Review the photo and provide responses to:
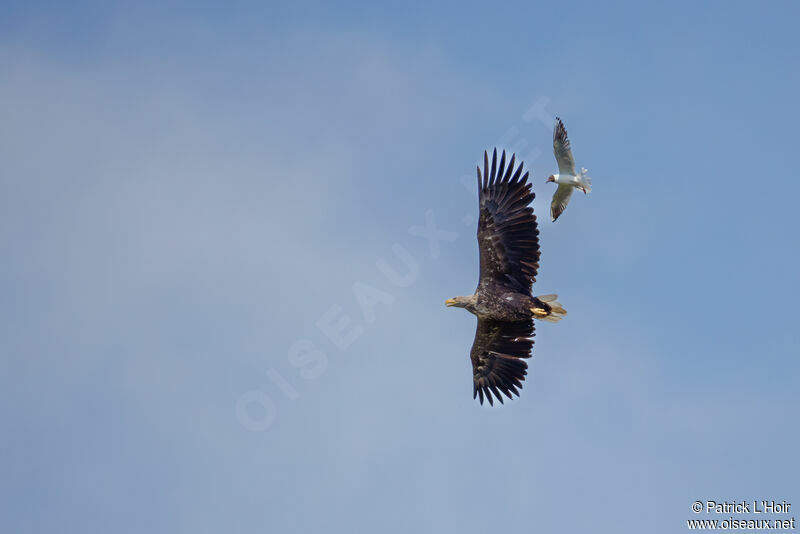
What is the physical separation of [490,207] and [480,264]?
1.40m

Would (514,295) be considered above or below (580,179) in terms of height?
below

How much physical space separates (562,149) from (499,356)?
674 centimetres

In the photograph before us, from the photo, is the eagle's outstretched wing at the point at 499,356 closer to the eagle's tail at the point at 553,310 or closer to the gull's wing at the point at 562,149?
the eagle's tail at the point at 553,310

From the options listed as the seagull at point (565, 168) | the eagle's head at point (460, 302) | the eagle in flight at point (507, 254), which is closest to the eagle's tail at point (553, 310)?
the eagle in flight at point (507, 254)

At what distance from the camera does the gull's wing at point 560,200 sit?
88.4 feet

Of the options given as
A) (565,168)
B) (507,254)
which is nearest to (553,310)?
(507,254)

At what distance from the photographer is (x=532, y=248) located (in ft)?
70.1

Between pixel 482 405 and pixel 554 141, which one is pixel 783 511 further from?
pixel 554 141

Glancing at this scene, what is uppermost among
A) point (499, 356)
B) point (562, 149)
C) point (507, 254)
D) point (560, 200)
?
point (562, 149)

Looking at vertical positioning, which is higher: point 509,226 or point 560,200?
point 560,200

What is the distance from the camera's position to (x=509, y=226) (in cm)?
2139

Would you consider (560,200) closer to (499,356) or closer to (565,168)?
(565,168)

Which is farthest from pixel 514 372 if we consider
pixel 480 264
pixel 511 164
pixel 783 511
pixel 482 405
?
pixel 783 511

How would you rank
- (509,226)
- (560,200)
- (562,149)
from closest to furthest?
(509,226) → (562,149) → (560,200)
